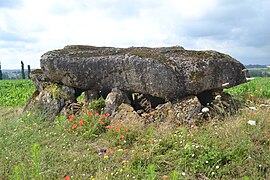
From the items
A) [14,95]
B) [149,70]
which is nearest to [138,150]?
[149,70]

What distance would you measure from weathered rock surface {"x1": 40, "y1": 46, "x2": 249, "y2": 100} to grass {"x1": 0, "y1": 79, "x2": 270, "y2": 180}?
3.45 feet

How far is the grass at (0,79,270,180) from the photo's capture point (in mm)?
4426

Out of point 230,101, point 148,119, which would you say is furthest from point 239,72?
point 148,119

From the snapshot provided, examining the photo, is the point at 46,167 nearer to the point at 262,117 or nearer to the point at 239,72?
the point at 262,117

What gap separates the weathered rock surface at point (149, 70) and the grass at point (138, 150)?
3.45ft

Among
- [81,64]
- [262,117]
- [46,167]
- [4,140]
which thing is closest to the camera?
[46,167]

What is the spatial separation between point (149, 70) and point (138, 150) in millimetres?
2449

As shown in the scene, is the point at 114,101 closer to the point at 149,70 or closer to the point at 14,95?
the point at 149,70

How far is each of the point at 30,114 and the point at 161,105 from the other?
389 centimetres

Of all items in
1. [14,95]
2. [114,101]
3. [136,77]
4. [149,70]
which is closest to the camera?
[149,70]

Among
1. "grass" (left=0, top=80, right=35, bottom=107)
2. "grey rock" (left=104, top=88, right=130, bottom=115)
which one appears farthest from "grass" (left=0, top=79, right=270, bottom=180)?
"grass" (left=0, top=80, right=35, bottom=107)

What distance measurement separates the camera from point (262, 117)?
5594mm

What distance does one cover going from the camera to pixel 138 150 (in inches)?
203

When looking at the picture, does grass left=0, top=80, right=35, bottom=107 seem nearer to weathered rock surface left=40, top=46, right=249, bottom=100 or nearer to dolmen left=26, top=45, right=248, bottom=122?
dolmen left=26, top=45, right=248, bottom=122
